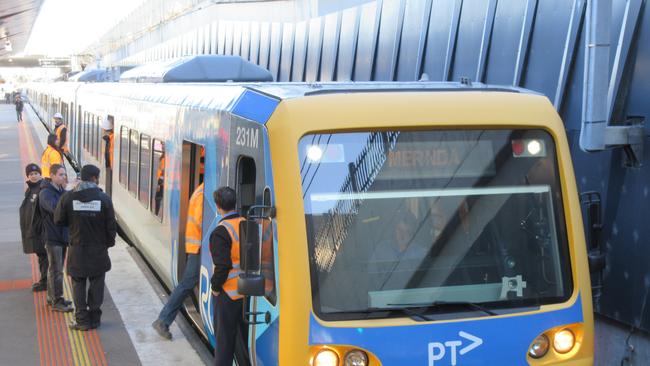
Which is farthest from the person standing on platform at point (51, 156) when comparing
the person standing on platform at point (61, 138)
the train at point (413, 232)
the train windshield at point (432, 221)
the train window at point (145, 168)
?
the train windshield at point (432, 221)

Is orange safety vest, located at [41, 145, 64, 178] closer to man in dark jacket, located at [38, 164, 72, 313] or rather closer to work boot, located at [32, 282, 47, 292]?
work boot, located at [32, 282, 47, 292]

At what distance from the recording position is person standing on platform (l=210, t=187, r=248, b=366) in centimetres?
603

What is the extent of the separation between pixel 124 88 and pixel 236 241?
29.2 ft

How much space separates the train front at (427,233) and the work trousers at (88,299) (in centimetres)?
406

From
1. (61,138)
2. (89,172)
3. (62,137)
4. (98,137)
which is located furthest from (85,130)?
(89,172)

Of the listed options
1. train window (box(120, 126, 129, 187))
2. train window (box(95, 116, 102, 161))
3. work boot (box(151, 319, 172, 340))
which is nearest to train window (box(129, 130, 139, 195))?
train window (box(120, 126, 129, 187))

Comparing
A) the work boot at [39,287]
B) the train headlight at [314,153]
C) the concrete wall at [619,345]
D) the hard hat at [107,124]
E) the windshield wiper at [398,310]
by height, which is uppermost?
the train headlight at [314,153]

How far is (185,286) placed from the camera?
7.91 meters

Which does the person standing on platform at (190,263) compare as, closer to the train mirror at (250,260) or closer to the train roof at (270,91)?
the train roof at (270,91)

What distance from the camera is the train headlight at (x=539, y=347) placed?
5.43 meters

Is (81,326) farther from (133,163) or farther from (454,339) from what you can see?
(454,339)

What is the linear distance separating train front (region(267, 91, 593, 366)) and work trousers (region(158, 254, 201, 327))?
267cm

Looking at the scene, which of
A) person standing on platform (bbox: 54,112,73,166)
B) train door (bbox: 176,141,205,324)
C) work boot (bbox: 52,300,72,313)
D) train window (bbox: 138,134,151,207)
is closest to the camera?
train door (bbox: 176,141,205,324)

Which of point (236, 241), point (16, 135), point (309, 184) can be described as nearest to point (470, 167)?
point (309, 184)
